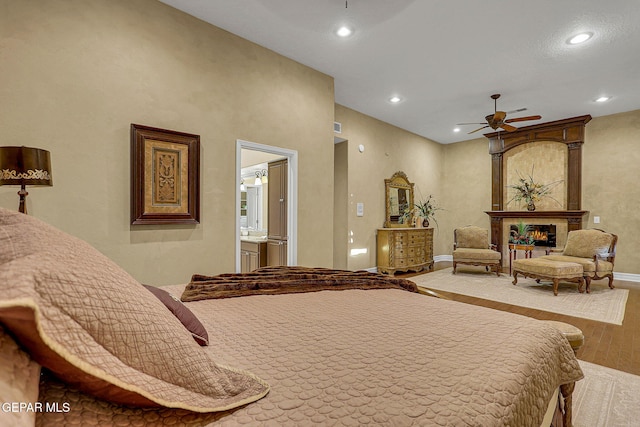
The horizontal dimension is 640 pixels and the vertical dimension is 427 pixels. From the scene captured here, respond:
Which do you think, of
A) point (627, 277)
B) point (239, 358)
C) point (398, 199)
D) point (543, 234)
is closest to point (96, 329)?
point (239, 358)

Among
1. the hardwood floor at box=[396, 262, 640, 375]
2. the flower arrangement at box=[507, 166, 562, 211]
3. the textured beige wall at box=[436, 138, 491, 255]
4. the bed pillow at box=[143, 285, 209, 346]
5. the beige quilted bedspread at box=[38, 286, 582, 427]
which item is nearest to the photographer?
the beige quilted bedspread at box=[38, 286, 582, 427]

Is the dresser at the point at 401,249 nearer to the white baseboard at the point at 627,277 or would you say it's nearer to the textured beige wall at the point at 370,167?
the textured beige wall at the point at 370,167

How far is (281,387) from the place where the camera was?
2.75ft

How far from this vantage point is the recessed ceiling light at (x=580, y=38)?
337 centimetres

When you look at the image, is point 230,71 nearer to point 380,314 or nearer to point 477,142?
point 380,314

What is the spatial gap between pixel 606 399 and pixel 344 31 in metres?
3.81

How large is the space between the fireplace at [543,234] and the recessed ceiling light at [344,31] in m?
5.79

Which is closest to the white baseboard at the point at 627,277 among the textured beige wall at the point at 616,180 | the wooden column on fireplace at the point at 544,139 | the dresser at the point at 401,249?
the textured beige wall at the point at 616,180

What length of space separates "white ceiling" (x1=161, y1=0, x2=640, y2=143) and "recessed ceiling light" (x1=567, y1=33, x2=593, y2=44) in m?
0.07

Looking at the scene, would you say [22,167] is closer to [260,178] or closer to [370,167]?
[260,178]

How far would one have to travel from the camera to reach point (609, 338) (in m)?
2.94

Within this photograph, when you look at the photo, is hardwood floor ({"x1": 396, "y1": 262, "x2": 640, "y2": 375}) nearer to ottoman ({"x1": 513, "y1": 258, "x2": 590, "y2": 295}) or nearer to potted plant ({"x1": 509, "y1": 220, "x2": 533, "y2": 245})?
ottoman ({"x1": 513, "y1": 258, "x2": 590, "y2": 295})

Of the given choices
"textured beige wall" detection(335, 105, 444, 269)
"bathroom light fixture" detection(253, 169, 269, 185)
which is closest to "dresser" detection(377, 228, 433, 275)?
"textured beige wall" detection(335, 105, 444, 269)

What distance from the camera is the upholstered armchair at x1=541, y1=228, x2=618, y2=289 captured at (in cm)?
461
